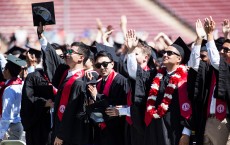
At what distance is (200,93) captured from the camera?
7820 millimetres

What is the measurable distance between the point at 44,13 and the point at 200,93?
9.22 ft

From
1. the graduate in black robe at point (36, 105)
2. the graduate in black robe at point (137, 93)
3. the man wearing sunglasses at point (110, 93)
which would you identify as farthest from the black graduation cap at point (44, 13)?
the graduate in black robe at point (137, 93)

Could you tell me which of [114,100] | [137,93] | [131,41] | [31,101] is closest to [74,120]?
[114,100]

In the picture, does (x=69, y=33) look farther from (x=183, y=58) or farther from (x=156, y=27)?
(x=183, y=58)

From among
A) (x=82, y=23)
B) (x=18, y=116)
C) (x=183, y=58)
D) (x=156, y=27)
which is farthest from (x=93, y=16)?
(x=183, y=58)

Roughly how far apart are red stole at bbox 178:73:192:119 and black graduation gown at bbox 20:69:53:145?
2.33m

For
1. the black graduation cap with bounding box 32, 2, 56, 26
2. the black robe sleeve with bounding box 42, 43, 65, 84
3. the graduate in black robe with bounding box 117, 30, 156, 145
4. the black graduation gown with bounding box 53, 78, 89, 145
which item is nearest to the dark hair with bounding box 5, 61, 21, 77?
the black robe sleeve with bounding box 42, 43, 65, 84

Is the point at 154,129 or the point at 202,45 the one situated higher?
the point at 202,45

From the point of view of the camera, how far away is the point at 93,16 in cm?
2239

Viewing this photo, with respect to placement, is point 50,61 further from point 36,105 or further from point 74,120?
point 74,120

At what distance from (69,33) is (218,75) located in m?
14.0

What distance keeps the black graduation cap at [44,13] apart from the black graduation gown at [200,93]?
2.55 meters

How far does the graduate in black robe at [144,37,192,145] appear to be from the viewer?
7.80 metres

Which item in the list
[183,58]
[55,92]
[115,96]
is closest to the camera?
[183,58]
